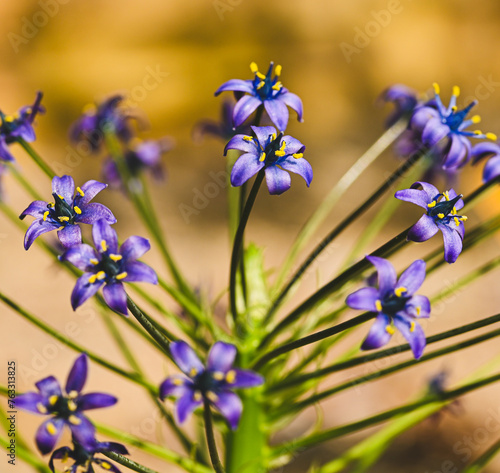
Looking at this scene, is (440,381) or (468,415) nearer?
(440,381)

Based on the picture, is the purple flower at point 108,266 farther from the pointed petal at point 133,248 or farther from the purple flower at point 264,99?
the purple flower at point 264,99

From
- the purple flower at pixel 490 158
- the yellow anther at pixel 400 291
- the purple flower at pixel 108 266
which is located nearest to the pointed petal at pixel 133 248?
the purple flower at pixel 108 266

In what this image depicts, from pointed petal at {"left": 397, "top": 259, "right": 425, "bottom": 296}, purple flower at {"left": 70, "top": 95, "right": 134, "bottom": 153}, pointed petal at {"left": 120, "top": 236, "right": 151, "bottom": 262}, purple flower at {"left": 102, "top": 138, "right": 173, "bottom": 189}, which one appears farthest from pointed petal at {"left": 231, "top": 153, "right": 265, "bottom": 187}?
purple flower at {"left": 102, "top": 138, "right": 173, "bottom": 189}

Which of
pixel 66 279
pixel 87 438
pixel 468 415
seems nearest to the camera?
pixel 87 438

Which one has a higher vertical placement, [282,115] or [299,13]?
[299,13]

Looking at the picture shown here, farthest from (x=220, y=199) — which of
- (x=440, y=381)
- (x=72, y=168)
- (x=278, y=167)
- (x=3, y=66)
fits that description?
(x=278, y=167)

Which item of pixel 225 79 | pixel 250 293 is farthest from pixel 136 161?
pixel 225 79

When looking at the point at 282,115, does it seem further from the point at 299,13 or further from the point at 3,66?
the point at 3,66

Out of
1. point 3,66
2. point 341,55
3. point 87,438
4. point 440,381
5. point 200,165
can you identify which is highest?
point 3,66
